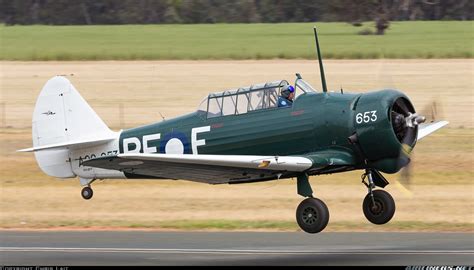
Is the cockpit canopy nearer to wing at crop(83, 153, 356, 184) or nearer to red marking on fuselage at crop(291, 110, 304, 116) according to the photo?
red marking on fuselage at crop(291, 110, 304, 116)

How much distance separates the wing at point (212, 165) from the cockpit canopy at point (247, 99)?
3.31 ft

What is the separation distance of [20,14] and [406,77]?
35.5 m

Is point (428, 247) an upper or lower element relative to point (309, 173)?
lower

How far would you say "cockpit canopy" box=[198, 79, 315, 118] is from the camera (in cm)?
1630

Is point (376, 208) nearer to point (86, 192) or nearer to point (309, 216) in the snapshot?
point (309, 216)

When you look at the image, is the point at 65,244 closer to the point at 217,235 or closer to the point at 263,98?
the point at 217,235

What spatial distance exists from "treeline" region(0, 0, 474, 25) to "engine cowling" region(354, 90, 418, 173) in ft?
163

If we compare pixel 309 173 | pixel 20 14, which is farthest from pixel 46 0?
pixel 309 173

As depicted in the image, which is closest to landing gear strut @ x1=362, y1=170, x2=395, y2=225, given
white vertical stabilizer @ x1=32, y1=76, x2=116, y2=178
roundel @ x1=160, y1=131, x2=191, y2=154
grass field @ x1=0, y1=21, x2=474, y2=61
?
roundel @ x1=160, y1=131, x2=191, y2=154

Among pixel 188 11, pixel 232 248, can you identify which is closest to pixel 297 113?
pixel 232 248

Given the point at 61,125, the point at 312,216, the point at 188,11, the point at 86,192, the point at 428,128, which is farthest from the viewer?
the point at 188,11

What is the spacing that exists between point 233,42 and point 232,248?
39135 millimetres

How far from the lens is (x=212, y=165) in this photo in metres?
15.7

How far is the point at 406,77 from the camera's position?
40.7 metres
